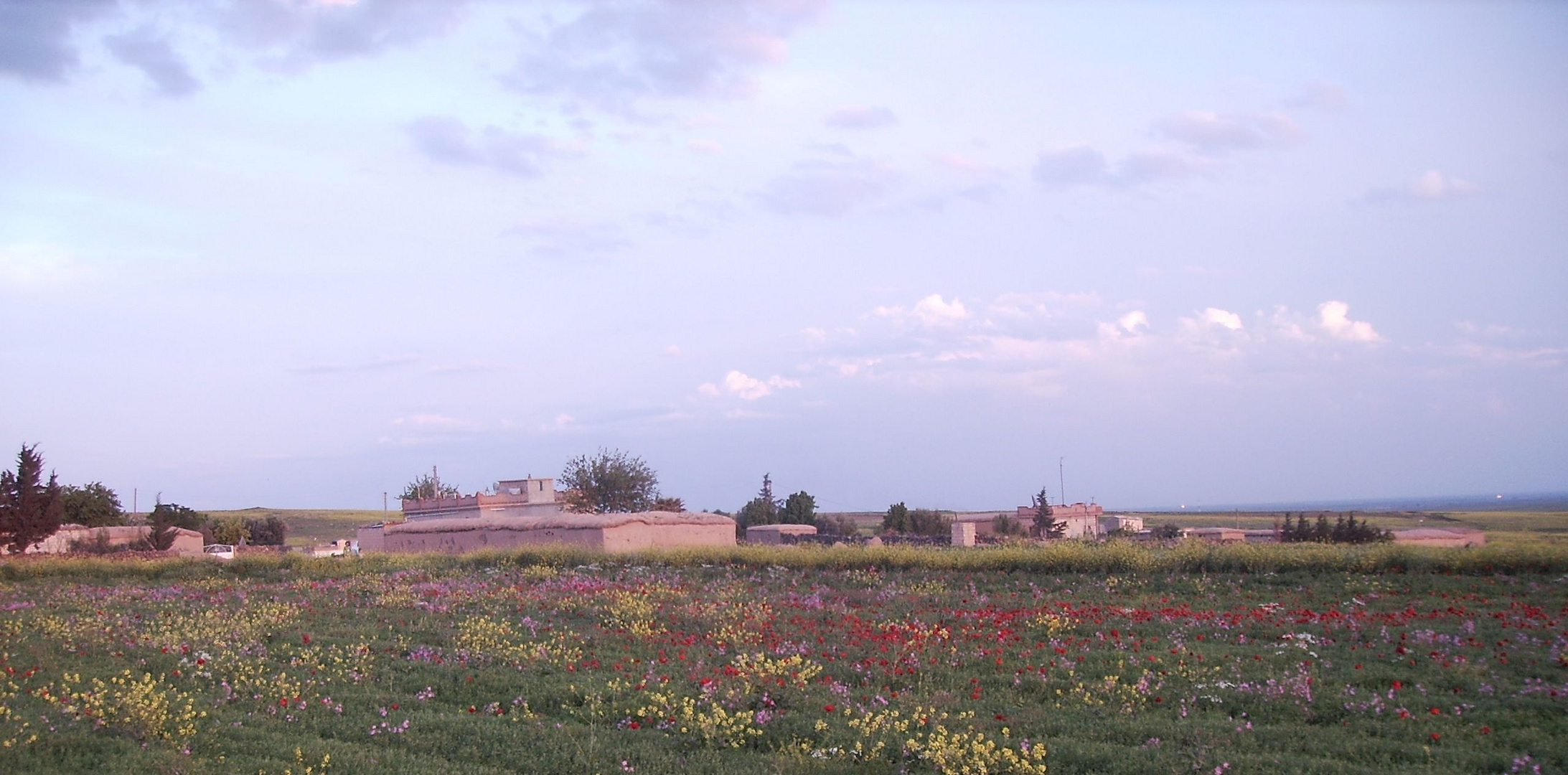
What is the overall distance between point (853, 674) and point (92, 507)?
63.7 m

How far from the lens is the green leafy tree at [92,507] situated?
188 ft

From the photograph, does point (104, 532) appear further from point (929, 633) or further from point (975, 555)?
point (929, 633)

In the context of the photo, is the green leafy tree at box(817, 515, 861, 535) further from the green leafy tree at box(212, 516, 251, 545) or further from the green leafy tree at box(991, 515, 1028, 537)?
the green leafy tree at box(212, 516, 251, 545)

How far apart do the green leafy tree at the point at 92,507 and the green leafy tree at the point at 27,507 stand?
542 inches

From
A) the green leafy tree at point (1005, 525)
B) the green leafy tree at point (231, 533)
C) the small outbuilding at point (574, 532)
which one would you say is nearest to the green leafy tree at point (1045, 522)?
the green leafy tree at point (1005, 525)

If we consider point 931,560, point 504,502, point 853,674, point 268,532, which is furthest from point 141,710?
point 268,532

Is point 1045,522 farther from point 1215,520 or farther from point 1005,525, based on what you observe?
point 1215,520

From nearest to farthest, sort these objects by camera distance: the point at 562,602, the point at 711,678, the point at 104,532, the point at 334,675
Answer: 1. the point at 711,678
2. the point at 334,675
3. the point at 562,602
4. the point at 104,532

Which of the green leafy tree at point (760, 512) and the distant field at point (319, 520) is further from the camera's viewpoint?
the distant field at point (319, 520)

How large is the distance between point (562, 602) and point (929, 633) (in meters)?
6.52

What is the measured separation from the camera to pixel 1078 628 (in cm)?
1284

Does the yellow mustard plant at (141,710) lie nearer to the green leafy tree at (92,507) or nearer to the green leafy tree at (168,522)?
the green leafy tree at (168,522)

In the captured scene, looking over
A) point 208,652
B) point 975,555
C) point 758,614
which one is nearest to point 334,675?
point 208,652

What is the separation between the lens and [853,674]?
10836 mm
